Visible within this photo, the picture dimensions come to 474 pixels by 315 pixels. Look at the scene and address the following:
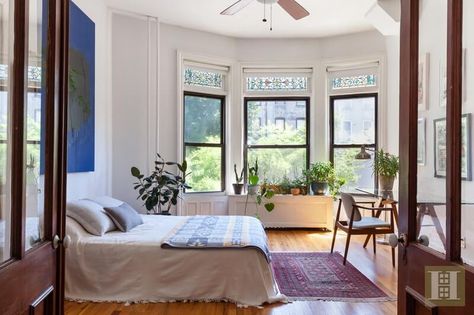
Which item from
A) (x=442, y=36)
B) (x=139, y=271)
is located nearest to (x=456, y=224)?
(x=442, y=36)

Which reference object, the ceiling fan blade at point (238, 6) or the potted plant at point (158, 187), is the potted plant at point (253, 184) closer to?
the potted plant at point (158, 187)

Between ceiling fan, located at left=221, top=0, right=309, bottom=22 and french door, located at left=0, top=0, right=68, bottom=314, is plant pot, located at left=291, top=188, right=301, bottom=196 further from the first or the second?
french door, located at left=0, top=0, right=68, bottom=314

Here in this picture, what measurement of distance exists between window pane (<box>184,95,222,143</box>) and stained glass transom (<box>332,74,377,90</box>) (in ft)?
6.55

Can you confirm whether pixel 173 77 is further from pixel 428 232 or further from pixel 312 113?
pixel 428 232

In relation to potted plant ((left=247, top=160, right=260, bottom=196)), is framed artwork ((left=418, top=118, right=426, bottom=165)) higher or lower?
higher

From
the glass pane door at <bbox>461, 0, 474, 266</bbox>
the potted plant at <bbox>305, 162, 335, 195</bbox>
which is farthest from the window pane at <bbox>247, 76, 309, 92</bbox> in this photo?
the glass pane door at <bbox>461, 0, 474, 266</bbox>

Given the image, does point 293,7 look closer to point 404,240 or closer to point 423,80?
point 423,80

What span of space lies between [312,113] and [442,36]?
4.95 meters

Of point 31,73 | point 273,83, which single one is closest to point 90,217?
point 31,73

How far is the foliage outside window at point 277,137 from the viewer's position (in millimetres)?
6293

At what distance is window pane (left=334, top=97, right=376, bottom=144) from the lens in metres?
5.96

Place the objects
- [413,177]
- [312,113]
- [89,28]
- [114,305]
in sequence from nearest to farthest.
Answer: [413,177]
[114,305]
[89,28]
[312,113]

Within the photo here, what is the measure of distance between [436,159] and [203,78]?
195 inches

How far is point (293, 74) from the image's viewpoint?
20.5 ft
